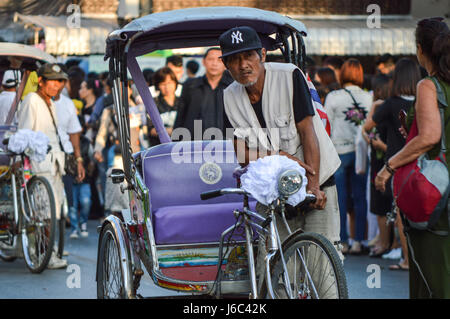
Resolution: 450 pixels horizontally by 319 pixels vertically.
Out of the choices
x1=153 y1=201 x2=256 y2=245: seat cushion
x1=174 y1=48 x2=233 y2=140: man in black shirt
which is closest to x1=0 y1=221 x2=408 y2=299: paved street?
x1=153 y1=201 x2=256 y2=245: seat cushion

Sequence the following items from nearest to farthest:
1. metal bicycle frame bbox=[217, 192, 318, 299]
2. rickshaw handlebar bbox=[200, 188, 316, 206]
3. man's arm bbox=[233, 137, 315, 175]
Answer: metal bicycle frame bbox=[217, 192, 318, 299], rickshaw handlebar bbox=[200, 188, 316, 206], man's arm bbox=[233, 137, 315, 175]

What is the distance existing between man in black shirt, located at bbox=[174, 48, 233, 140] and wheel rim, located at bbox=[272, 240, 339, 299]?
4541mm

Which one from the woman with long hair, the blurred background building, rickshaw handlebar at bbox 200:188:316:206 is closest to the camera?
rickshaw handlebar at bbox 200:188:316:206

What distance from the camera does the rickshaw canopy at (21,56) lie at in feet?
32.3

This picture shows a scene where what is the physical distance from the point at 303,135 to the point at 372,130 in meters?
4.84

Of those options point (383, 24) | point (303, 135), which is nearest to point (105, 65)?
point (383, 24)

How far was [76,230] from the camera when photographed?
1237 cm

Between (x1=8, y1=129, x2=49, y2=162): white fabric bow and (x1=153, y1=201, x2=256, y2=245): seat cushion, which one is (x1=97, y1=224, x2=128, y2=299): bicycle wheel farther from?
(x1=8, y1=129, x2=49, y2=162): white fabric bow

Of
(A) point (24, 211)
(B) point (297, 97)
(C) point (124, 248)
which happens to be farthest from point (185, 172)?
(A) point (24, 211)

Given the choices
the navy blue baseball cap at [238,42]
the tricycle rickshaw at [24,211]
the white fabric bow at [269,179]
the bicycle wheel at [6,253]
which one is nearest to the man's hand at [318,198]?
the white fabric bow at [269,179]

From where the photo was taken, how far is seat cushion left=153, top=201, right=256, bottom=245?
576 cm

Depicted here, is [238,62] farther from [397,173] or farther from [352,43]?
[352,43]

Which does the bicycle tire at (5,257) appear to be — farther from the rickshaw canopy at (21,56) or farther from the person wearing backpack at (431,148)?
the person wearing backpack at (431,148)

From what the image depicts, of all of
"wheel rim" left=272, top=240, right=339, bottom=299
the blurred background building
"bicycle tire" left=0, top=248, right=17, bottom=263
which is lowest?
"bicycle tire" left=0, top=248, right=17, bottom=263
